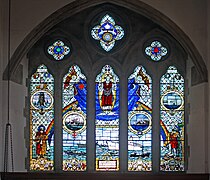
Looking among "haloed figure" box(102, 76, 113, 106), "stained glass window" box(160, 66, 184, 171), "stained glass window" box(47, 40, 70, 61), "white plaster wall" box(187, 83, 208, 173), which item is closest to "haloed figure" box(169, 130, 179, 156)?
"stained glass window" box(160, 66, 184, 171)

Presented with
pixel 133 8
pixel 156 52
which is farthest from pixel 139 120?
pixel 133 8

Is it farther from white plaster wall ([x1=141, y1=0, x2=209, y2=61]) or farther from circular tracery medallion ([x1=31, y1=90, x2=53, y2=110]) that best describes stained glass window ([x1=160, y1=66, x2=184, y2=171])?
circular tracery medallion ([x1=31, y1=90, x2=53, y2=110])

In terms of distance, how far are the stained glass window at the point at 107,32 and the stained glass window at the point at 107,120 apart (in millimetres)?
427

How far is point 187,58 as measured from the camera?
10547mm

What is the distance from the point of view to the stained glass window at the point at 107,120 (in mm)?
10625

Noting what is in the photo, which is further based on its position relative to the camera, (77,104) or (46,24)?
(77,104)

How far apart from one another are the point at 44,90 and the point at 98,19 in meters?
1.64

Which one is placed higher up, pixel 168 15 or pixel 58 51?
pixel 168 15

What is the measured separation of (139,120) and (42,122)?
176 cm

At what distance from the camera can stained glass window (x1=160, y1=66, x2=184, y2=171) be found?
34.6ft

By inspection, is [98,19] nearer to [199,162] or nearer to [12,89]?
[12,89]

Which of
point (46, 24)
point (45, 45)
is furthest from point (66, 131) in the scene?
point (46, 24)

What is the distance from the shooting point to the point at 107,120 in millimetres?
10680

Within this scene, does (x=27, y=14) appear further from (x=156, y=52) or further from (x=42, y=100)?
(x=156, y=52)
